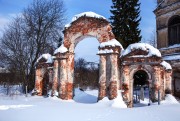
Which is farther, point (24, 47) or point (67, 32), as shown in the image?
point (24, 47)

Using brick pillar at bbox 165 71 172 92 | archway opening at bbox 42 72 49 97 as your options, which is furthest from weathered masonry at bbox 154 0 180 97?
archway opening at bbox 42 72 49 97

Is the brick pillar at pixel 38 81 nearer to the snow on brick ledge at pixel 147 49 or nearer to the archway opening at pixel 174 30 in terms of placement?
the snow on brick ledge at pixel 147 49

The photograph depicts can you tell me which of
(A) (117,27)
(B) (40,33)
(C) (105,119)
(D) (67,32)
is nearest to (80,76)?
(B) (40,33)

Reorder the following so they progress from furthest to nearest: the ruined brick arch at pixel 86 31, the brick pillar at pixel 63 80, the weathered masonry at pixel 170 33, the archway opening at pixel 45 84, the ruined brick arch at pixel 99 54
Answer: the archway opening at pixel 45 84 → the weathered masonry at pixel 170 33 → the brick pillar at pixel 63 80 → the ruined brick arch at pixel 86 31 → the ruined brick arch at pixel 99 54

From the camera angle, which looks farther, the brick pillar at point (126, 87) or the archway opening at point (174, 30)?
the archway opening at point (174, 30)

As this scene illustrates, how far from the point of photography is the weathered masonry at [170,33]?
18875 mm

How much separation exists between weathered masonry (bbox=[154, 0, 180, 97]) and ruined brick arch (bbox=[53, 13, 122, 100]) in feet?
16.4

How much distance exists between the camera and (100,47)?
16359 millimetres

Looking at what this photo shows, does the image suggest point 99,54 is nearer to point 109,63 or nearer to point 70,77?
point 109,63

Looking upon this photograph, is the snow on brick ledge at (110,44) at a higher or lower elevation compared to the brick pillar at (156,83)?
higher

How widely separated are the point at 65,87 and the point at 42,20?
47.6 ft

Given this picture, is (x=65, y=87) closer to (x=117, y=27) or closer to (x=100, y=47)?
→ (x=100, y=47)

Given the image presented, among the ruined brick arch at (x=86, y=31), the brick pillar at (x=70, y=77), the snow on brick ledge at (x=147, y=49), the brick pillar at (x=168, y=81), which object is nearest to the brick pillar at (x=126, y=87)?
the snow on brick ledge at (x=147, y=49)

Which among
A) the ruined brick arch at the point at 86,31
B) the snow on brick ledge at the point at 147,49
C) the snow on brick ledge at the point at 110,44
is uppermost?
the ruined brick arch at the point at 86,31
